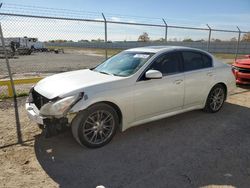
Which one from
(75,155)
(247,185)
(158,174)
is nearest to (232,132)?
(247,185)

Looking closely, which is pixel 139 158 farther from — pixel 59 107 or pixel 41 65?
pixel 41 65

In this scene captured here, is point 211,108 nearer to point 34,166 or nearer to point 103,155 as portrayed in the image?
point 103,155

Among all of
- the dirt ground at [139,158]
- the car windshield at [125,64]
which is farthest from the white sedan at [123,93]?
the dirt ground at [139,158]

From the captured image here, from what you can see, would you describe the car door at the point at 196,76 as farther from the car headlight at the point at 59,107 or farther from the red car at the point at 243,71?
the red car at the point at 243,71

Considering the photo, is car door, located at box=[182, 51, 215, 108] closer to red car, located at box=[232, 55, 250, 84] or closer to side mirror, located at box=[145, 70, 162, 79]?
side mirror, located at box=[145, 70, 162, 79]

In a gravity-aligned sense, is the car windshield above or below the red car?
above

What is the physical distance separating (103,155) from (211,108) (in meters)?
3.19

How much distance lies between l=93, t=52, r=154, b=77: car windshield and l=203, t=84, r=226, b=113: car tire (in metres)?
2.04

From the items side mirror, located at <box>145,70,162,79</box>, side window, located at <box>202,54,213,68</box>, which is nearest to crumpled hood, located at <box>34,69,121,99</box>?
side mirror, located at <box>145,70,162,79</box>

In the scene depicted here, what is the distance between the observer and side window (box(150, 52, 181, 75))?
445 centimetres

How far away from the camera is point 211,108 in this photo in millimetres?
5637

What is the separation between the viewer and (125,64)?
15.0 ft

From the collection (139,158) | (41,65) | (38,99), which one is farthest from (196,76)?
(41,65)

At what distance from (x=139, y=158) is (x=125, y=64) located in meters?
1.87
